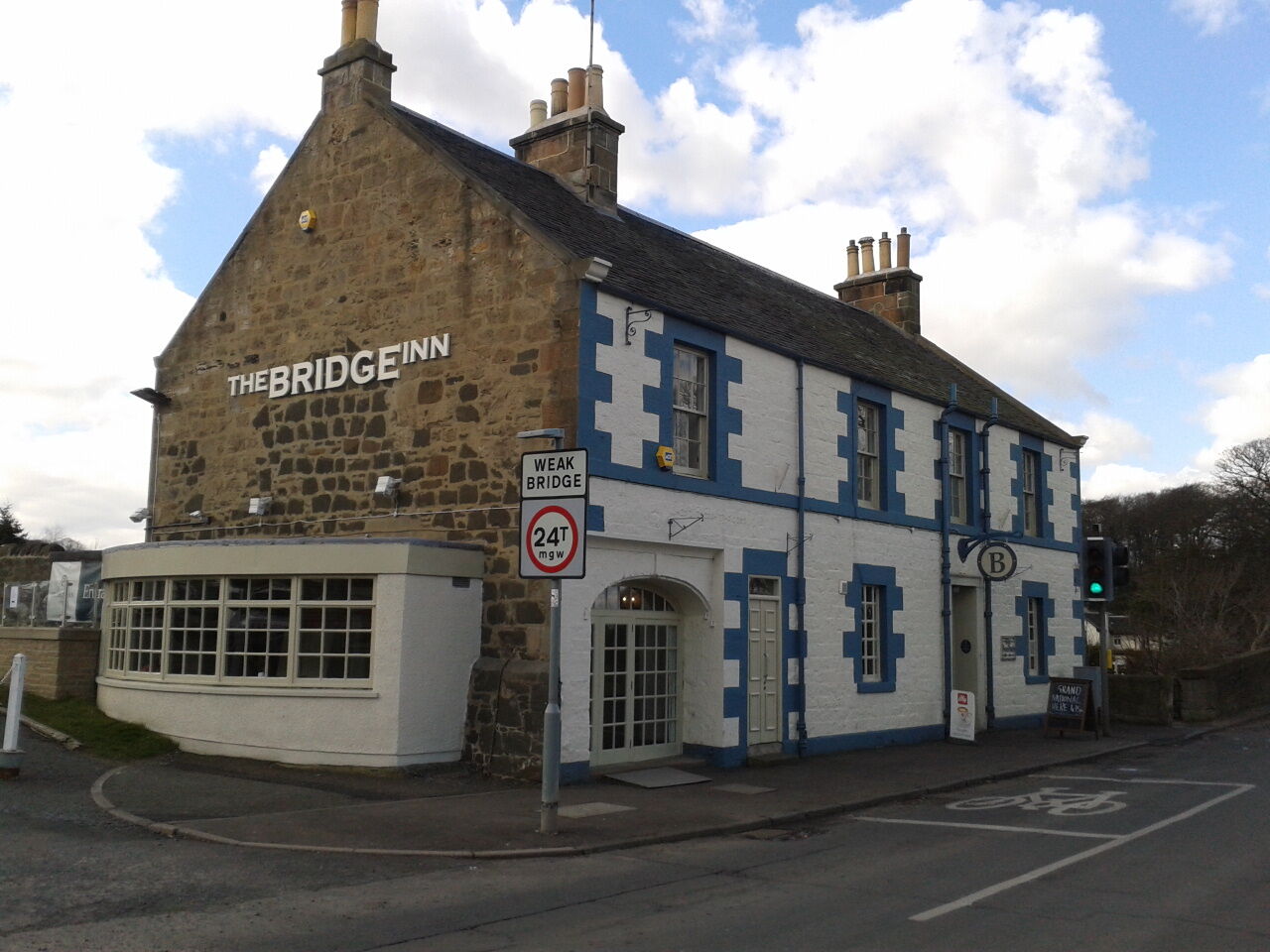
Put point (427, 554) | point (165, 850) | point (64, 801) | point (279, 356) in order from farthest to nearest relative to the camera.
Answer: point (279, 356), point (427, 554), point (64, 801), point (165, 850)

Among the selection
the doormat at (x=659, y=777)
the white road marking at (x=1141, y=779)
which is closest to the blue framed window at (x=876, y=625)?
the white road marking at (x=1141, y=779)

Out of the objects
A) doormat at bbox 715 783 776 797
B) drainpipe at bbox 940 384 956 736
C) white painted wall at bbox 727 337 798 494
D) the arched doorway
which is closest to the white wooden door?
the arched doorway

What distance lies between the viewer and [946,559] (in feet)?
66.8

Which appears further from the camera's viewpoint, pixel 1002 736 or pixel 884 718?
Result: pixel 1002 736

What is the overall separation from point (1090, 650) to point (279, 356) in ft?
81.2

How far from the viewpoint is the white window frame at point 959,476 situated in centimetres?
2134

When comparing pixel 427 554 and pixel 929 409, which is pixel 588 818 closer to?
pixel 427 554

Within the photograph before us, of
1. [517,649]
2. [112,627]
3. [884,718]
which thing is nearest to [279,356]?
[112,627]

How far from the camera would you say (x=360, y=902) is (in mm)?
7613

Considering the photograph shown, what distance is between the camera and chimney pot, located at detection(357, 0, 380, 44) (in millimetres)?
17125

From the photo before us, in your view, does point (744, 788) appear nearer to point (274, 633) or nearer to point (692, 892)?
point (692, 892)

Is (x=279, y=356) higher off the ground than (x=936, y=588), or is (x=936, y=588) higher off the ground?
(x=279, y=356)

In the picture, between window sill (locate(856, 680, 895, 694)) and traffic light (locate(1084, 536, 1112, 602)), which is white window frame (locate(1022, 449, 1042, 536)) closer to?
traffic light (locate(1084, 536, 1112, 602))

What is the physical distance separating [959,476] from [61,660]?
15.5 metres
